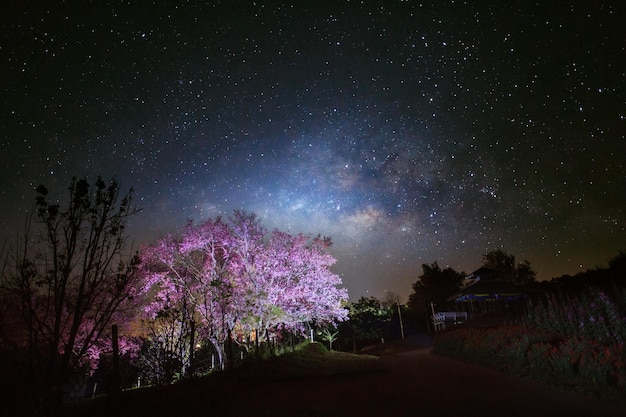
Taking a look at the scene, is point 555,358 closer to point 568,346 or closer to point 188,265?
point 568,346

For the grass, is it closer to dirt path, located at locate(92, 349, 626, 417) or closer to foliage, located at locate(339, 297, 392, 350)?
dirt path, located at locate(92, 349, 626, 417)

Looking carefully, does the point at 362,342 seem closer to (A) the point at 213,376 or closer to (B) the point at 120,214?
(A) the point at 213,376

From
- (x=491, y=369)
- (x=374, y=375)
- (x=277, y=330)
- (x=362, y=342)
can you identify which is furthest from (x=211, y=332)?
(x=362, y=342)

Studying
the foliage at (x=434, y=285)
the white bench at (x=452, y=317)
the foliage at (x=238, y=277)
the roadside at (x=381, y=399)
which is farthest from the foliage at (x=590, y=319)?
the foliage at (x=434, y=285)

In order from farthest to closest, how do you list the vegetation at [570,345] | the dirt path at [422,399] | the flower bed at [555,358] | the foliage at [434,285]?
the foliage at [434,285], the vegetation at [570,345], the flower bed at [555,358], the dirt path at [422,399]

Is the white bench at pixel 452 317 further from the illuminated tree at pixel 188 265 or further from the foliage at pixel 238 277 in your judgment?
the illuminated tree at pixel 188 265

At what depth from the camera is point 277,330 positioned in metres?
21.5

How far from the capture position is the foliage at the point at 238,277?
1838cm

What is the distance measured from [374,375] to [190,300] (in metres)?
10.2

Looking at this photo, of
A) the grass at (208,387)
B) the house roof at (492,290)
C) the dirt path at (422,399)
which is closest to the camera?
the dirt path at (422,399)

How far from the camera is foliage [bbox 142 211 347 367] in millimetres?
18375

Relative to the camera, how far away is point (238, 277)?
63.6 feet

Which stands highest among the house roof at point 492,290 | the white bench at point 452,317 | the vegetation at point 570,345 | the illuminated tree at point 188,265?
the illuminated tree at point 188,265

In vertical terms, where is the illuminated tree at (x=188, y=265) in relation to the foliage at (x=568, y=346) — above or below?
above
